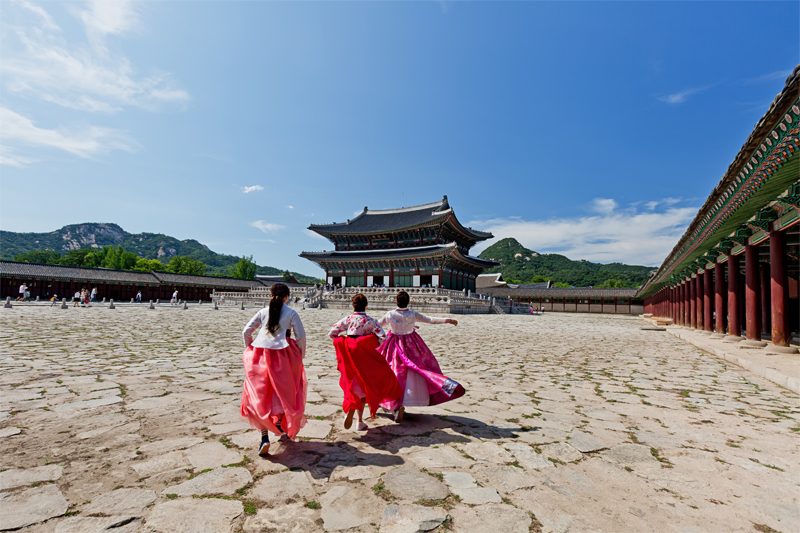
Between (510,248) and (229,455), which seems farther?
(510,248)

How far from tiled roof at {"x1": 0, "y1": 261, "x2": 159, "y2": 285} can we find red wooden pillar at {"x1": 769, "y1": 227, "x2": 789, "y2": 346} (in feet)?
160

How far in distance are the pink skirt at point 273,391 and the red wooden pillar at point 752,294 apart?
38.7 ft

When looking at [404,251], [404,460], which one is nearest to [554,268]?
[404,251]

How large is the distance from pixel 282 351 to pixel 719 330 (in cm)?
1610

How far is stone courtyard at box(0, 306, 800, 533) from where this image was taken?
92.6 inches

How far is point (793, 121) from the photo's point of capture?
5.21 m

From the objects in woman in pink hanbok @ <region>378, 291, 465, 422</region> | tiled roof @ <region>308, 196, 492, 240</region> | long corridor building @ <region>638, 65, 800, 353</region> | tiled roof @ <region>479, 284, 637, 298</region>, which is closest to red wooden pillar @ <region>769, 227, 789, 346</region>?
long corridor building @ <region>638, 65, 800, 353</region>

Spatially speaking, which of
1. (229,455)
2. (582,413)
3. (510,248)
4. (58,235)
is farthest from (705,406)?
(58,235)

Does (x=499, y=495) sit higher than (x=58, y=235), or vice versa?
(x=58, y=235)

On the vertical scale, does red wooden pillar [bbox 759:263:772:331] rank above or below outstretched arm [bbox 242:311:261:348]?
above

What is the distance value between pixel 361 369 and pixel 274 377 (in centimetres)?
91

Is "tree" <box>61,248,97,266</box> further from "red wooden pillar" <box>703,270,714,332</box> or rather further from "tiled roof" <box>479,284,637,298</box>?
"red wooden pillar" <box>703,270,714,332</box>

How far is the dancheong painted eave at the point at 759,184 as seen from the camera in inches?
209

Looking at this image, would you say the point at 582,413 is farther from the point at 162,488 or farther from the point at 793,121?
the point at 793,121
